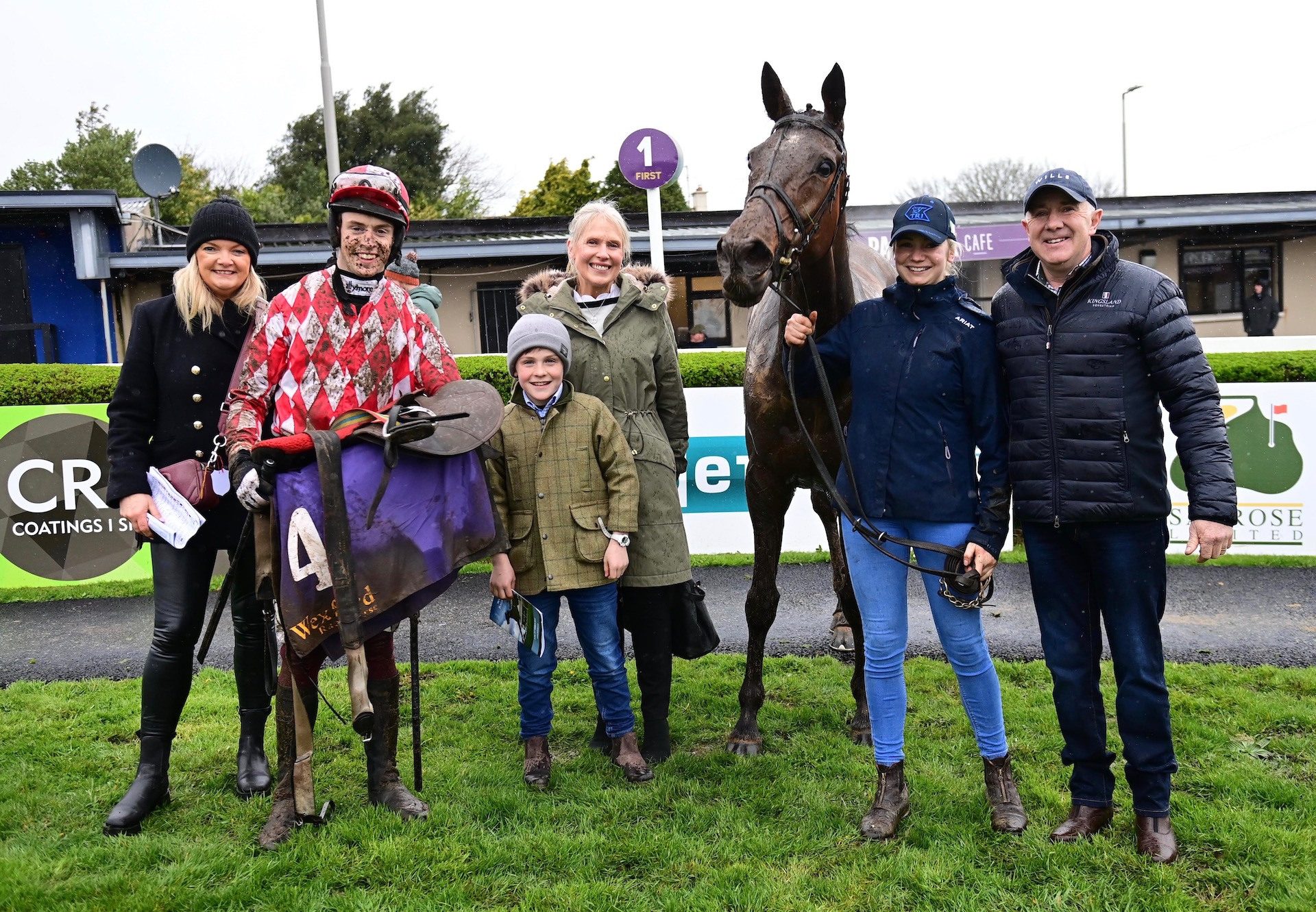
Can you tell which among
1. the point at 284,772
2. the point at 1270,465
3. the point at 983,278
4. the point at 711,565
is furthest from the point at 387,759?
the point at 983,278

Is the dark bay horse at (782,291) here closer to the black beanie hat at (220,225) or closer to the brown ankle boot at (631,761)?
the brown ankle boot at (631,761)

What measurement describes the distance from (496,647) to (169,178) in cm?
1660

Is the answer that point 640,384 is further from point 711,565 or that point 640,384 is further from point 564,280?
point 711,565

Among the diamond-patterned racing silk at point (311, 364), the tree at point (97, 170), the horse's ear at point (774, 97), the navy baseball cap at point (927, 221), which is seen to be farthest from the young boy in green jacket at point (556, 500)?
the tree at point (97, 170)

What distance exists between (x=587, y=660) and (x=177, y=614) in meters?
1.53

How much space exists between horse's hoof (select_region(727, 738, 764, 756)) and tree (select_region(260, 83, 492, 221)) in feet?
112

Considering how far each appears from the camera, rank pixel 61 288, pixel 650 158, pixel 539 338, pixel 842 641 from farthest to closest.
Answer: pixel 61 288
pixel 650 158
pixel 842 641
pixel 539 338

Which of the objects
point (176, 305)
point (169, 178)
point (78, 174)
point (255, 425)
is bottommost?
point (255, 425)

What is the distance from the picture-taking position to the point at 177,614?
347 centimetres

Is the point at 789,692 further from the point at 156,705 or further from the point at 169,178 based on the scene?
the point at 169,178

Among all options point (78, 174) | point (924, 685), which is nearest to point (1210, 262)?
point (924, 685)

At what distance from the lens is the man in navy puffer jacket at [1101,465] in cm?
294

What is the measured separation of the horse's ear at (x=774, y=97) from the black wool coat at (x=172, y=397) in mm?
2217

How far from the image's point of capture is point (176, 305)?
3.54m
